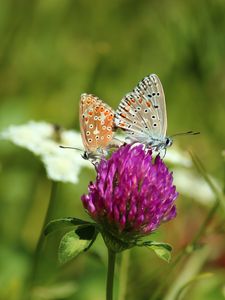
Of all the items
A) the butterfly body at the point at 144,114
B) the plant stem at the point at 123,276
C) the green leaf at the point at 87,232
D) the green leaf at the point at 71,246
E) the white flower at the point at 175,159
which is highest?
the butterfly body at the point at 144,114

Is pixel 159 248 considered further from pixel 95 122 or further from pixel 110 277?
pixel 95 122

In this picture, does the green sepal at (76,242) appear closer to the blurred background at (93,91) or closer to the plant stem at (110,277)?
the plant stem at (110,277)

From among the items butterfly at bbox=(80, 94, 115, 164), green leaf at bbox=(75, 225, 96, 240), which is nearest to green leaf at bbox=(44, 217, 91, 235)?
green leaf at bbox=(75, 225, 96, 240)

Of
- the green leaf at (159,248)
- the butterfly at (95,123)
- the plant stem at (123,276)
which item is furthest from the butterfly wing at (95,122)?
the plant stem at (123,276)

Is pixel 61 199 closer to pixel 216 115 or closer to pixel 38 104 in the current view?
pixel 38 104

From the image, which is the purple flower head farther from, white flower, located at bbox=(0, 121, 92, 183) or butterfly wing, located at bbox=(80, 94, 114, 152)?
white flower, located at bbox=(0, 121, 92, 183)

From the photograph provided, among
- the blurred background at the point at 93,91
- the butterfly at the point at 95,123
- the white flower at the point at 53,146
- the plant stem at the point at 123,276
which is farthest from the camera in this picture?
the blurred background at the point at 93,91

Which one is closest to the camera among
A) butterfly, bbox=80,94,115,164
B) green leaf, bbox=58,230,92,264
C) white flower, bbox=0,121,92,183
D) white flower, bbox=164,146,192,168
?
green leaf, bbox=58,230,92,264

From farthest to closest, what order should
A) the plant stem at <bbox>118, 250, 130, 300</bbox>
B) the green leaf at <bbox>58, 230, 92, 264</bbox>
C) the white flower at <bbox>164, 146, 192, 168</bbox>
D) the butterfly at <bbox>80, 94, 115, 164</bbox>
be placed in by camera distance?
the white flower at <bbox>164, 146, 192, 168</bbox>, the plant stem at <bbox>118, 250, 130, 300</bbox>, the butterfly at <bbox>80, 94, 115, 164</bbox>, the green leaf at <bbox>58, 230, 92, 264</bbox>
